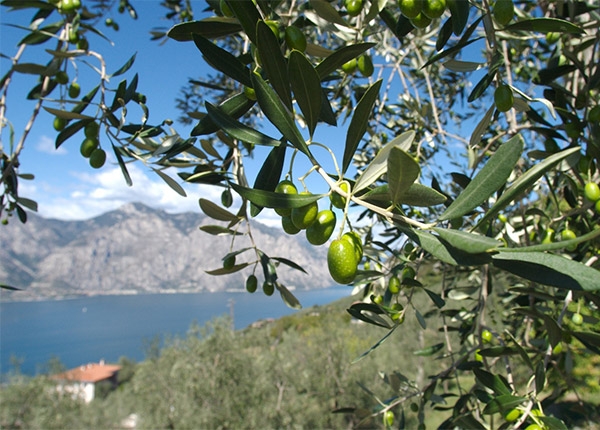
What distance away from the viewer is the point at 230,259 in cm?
130

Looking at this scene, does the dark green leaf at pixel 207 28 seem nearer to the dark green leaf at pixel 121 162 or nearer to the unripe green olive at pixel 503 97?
the dark green leaf at pixel 121 162

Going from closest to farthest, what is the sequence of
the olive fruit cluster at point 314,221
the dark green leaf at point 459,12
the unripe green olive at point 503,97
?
1. the olive fruit cluster at point 314,221
2. the dark green leaf at point 459,12
3. the unripe green olive at point 503,97

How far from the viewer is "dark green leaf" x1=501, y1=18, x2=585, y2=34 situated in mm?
733

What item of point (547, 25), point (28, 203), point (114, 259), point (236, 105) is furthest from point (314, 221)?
point (114, 259)

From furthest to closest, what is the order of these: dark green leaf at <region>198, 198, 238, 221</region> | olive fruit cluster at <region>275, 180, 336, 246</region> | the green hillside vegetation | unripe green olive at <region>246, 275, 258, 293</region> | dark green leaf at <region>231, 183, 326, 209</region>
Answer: the green hillside vegetation < unripe green olive at <region>246, 275, 258, 293</region> < dark green leaf at <region>198, 198, 238, 221</region> < olive fruit cluster at <region>275, 180, 336, 246</region> < dark green leaf at <region>231, 183, 326, 209</region>

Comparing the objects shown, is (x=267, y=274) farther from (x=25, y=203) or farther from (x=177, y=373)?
(x=177, y=373)

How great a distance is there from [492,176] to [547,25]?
512 millimetres

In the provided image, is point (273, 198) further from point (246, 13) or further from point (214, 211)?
point (214, 211)

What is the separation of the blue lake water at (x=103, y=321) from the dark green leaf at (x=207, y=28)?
49.7 m

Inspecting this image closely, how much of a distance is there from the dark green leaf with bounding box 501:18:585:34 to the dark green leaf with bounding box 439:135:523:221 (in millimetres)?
454

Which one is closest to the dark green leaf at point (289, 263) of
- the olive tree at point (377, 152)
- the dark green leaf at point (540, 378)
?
the olive tree at point (377, 152)

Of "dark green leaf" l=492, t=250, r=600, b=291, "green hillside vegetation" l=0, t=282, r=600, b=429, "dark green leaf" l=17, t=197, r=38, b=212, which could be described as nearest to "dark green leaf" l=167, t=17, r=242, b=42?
"dark green leaf" l=492, t=250, r=600, b=291

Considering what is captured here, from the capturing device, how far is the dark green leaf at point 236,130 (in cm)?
67

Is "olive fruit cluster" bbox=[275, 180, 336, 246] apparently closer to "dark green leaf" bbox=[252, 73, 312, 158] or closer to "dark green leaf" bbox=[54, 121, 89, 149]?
"dark green leaf" bbox=[252, 73, 312, 158]
